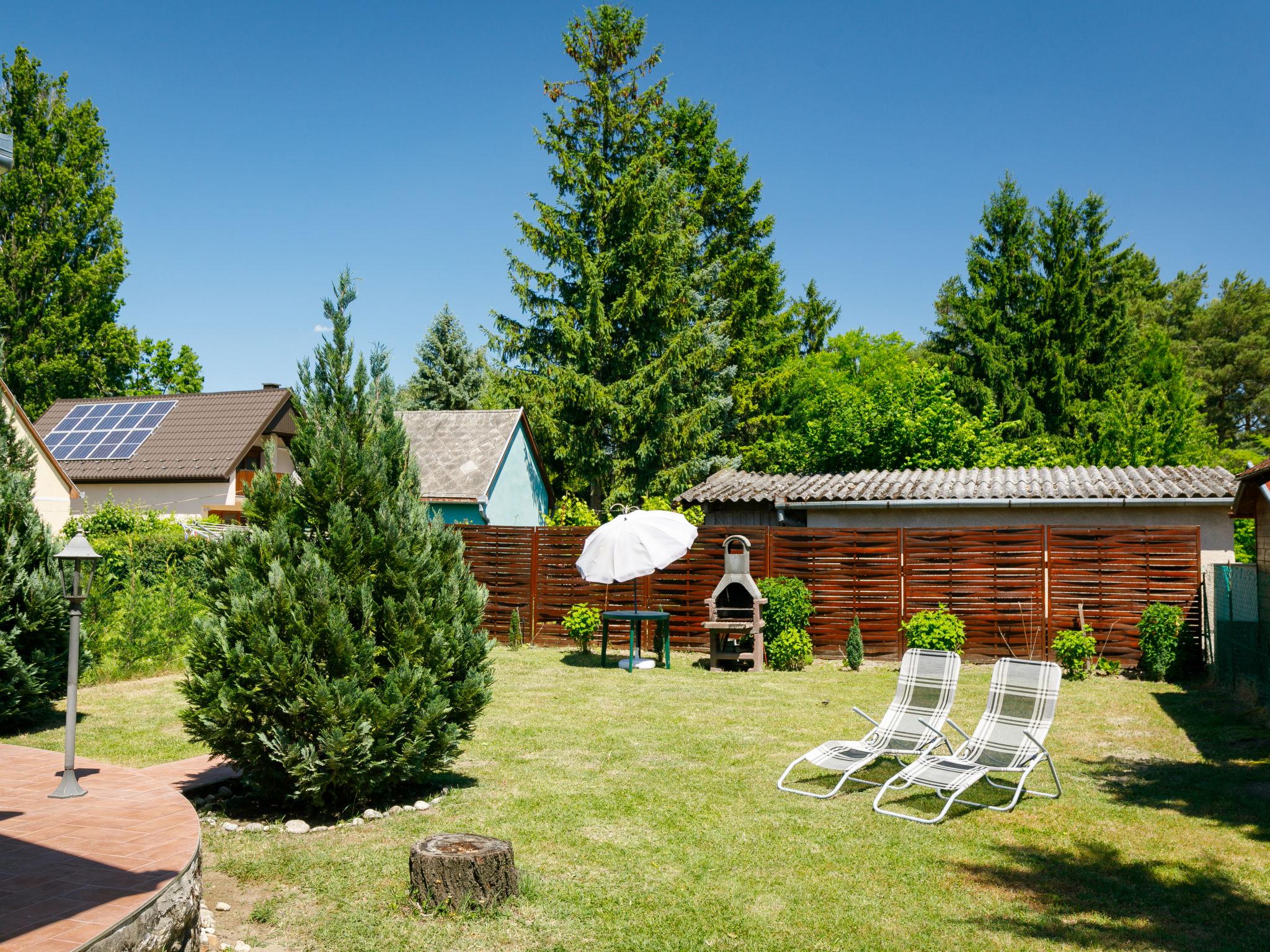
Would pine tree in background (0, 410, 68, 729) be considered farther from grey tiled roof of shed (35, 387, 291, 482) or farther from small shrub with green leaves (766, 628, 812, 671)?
grey tiled roof of shed (35, 387, 291, 482)

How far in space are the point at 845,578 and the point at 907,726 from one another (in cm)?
743

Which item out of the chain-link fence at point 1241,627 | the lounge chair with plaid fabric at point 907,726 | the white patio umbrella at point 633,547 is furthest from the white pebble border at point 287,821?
the chain-link fence at point 1241,627

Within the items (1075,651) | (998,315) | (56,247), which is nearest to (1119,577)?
(1075,651)

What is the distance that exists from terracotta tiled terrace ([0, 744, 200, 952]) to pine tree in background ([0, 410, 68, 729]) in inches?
98.1

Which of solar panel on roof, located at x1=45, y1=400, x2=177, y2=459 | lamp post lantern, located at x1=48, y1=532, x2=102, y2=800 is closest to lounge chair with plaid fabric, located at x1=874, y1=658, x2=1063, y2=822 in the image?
lamp post lantern, located at x1=48, y1=532, x2=102, y2=800

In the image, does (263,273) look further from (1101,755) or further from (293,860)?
(1101,755)

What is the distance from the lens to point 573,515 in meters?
22.8

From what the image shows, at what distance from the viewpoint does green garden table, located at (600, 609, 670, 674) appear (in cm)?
1455

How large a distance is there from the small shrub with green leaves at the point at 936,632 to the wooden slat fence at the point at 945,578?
18.0 inches

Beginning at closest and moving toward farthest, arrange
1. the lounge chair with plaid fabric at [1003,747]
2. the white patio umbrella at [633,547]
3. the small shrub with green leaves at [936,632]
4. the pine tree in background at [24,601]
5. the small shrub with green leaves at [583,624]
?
the lounge chair with plaid fabric at [1003,747] → the pine tree in background at [24,601] → the white patio umbrella at [633,547] → the small shrub with green leaves at [936,632] → the small shrub with green leaves at [583,624]

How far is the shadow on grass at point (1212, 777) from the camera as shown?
6922 millimetres

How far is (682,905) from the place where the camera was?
498cm

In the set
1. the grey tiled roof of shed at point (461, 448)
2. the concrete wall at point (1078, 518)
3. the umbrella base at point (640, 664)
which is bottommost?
the umbrella base at point (640, 664)

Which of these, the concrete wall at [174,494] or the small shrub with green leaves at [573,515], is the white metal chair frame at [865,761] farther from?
the concrete wall at [174,494]
